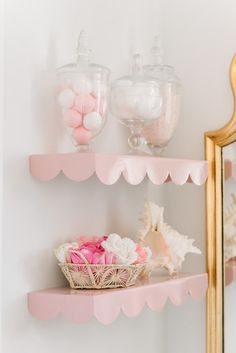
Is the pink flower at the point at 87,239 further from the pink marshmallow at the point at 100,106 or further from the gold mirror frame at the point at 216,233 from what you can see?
the gold mirror frame at the point at 216,233

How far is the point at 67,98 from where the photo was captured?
5.25 feet

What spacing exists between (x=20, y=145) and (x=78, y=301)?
1.20ft

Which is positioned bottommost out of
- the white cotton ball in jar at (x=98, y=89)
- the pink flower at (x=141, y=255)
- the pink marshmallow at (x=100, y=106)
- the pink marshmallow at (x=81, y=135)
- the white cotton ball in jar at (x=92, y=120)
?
the pink flower at (x=141, y=255)

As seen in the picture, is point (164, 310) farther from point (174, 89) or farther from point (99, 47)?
point (99, 47)

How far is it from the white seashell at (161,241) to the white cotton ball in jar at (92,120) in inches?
14.3

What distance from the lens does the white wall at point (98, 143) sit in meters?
1.54

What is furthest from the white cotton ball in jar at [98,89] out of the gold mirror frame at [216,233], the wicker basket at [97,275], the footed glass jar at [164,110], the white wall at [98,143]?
the gold mirror frame at [216,233]

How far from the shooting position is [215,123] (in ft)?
6.75

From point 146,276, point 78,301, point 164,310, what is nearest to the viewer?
point 78,301

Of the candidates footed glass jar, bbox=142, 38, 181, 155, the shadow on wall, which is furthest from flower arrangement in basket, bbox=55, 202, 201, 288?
footed glass jar, bbox=142, 38, 181, 155

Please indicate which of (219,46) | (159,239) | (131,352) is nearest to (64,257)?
(159,239)

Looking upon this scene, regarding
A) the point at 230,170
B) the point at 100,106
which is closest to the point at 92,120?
the point at 100,106

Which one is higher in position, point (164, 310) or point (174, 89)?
point (174, 89)

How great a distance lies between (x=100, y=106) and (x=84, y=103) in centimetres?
5
